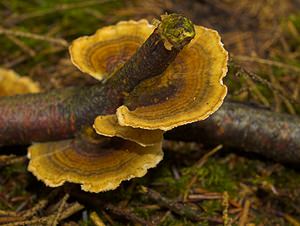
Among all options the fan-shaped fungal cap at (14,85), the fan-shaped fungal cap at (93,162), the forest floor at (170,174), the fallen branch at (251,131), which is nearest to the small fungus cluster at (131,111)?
the fan-shaped fungal cap at (93,162)

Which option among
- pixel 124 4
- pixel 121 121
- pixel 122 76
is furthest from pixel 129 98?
pixel 124 4

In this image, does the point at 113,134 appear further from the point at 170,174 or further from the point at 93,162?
the point at 170,174

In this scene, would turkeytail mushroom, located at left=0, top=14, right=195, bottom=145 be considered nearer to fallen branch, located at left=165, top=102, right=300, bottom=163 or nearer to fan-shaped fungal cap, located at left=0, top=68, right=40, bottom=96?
fan-shaped fungal cap, located at left=0, top=68, right=40, bottom=96

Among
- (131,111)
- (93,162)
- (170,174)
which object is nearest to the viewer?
(131,111)

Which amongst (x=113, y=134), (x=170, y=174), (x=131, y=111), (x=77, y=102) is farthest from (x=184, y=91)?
(x=170, y=174)

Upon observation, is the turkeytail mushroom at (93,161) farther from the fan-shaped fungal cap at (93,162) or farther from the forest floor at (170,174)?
the forest floor at (170,174)

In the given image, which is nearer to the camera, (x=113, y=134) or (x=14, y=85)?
(x=113, y=134)
